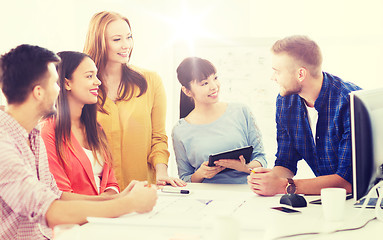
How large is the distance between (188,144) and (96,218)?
124 cm

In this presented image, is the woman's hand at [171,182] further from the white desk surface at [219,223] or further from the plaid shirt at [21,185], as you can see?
the plaid shirt at [21,185]

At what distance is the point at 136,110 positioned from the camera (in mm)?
2637

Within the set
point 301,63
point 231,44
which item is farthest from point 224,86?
point 301,63

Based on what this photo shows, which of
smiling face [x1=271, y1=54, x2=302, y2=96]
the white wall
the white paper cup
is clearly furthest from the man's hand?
the white wall

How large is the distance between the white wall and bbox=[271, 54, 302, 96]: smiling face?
138 cm

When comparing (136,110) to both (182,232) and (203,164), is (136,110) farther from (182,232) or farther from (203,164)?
(182,232)

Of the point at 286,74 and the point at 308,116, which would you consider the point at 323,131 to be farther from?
the point at 286,74

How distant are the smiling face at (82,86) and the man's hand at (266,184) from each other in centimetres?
93

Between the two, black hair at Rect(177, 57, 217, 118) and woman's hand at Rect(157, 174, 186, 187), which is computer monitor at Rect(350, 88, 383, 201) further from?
black hair at Rect(177, 57, 217, 118)

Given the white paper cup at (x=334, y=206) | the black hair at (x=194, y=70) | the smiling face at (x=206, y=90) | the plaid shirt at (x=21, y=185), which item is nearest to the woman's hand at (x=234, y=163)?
the smiling face at (x=206, y=90)

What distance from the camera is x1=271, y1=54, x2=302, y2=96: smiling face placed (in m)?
2.26

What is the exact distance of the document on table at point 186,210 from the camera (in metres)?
1.44

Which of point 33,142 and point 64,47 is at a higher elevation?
point 64,47

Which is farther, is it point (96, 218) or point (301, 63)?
point (301, 63)
